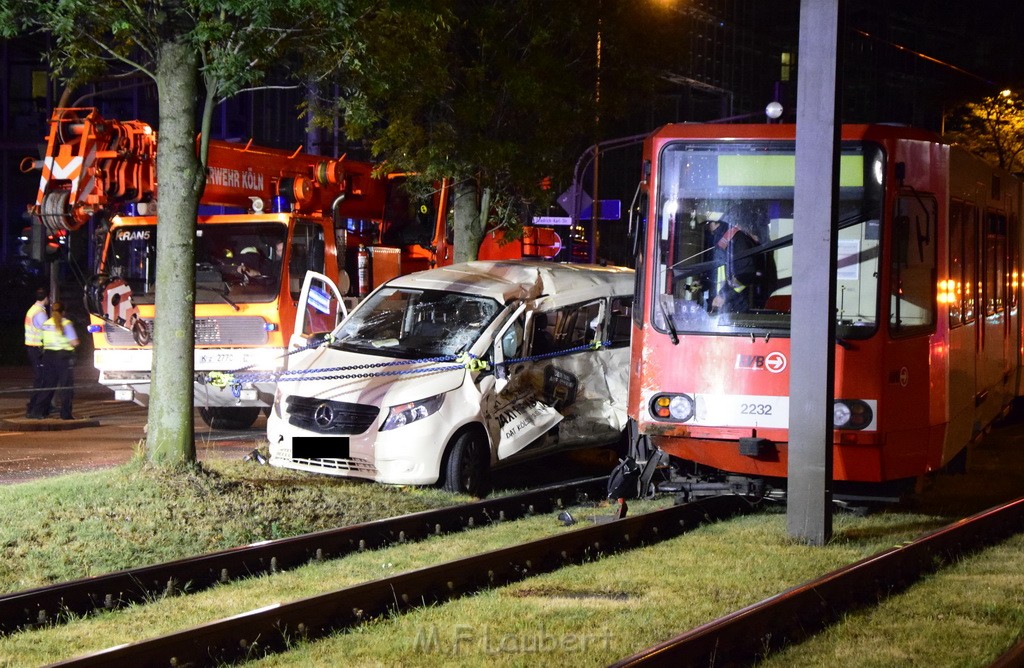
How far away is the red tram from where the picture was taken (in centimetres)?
1032

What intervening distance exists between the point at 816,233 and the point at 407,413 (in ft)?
13.2

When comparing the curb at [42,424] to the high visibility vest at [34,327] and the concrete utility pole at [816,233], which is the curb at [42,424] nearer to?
the high visibility vest at [34,327]

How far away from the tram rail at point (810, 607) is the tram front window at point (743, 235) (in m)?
1.87

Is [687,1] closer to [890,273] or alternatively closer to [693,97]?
[693,97]

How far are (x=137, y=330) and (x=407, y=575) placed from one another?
371 inches

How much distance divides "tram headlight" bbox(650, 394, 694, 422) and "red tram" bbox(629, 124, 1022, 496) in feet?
0.03

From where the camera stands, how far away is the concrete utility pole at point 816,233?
960cm

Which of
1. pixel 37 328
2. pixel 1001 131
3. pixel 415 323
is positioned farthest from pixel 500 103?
pixel 1001 131

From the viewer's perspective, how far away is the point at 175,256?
37.8ft

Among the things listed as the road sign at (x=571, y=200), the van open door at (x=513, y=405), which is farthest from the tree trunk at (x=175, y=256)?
the road sign at (x=571, y=200)

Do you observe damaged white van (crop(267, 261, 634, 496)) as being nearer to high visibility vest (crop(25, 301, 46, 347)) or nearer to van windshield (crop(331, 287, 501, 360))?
van windshield (crop(331, 287, 501, 360))

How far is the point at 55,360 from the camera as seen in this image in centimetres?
1908

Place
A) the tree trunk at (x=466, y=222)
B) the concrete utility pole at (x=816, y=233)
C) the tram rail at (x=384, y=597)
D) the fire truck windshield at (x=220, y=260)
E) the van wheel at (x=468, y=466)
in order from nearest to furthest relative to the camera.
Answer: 1. the tram rail at (x=384, y=597)
2. the concrete utility pole at (x=816, y=233)
3. the van wheel at (x=468, y=466)
4. the fire truck windshield at (x=220, y=260)
5. the tree trunk at (x=466, y=222)

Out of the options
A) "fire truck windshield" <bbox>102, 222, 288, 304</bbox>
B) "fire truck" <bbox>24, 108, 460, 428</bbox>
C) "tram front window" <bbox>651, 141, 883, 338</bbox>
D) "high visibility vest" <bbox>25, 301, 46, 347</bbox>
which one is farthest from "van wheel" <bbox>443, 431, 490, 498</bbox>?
"high visibility vest" <bbox>25, 301, 46, 347</bbox>
